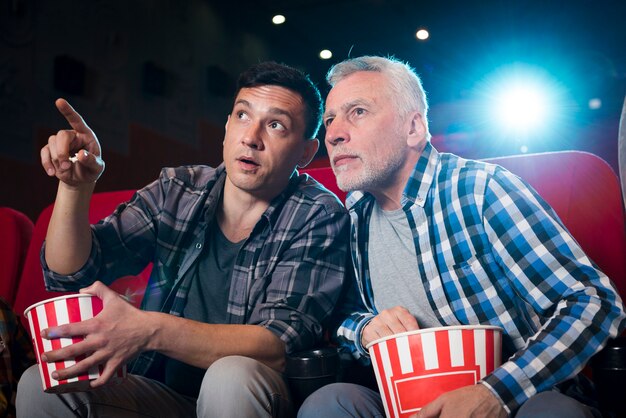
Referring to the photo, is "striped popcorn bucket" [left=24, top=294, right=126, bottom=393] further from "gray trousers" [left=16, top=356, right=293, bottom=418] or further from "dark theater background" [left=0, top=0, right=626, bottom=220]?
"dark theater background" [left=0, top=0, right=626, bottom=220]

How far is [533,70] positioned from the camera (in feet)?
12.6

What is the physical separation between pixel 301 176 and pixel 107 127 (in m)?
1.58

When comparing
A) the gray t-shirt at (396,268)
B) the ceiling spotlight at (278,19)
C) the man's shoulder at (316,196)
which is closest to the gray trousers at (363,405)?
the gray t-shirt at (396,268)

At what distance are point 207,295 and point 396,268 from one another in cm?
42

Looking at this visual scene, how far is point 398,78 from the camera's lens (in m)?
1.41

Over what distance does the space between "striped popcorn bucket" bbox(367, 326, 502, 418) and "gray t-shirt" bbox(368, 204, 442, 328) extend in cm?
38

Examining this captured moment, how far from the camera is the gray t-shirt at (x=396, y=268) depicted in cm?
124

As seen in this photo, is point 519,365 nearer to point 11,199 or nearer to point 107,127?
point 11,199

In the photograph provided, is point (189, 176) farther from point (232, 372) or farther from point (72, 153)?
point (232, 372)

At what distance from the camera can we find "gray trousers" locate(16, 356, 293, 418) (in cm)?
94

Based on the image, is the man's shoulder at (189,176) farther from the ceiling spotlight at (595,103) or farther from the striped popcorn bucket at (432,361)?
the ceiling spotlight at (595,103)

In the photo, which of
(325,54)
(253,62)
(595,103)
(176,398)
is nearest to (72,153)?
(176,398)

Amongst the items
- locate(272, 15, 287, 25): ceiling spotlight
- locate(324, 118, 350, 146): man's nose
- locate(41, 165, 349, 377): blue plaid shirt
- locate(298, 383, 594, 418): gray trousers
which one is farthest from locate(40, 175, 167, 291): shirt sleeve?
locate(272, 15, 287, 25): ceiling spotlight

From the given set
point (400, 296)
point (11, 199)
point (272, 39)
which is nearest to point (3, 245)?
point (11, 199)
